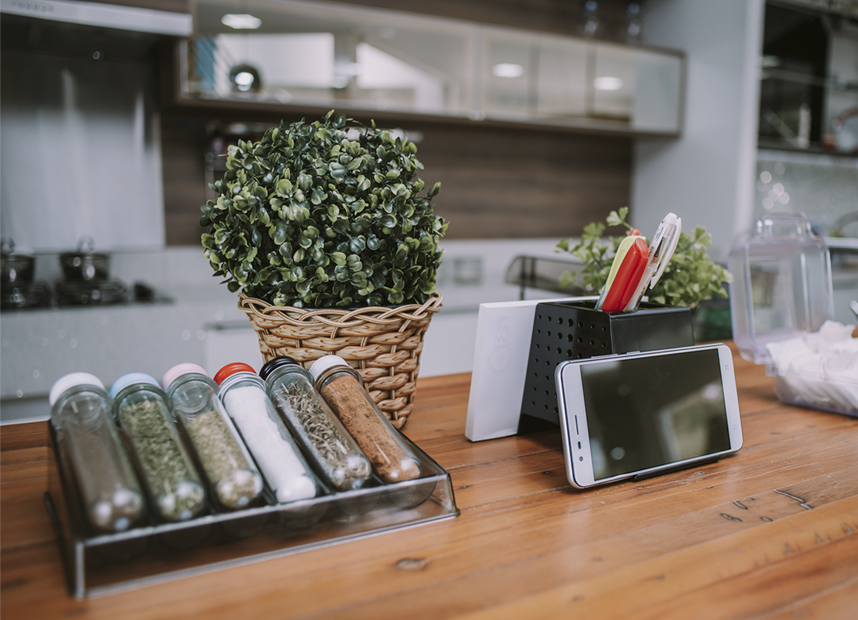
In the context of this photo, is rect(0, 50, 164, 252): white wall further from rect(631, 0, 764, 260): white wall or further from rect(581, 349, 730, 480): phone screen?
rect(631, 0, 764, 260): white wall

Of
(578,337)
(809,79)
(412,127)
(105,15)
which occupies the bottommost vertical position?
(578,337)

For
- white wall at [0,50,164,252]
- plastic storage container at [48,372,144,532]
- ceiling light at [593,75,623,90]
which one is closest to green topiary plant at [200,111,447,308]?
plastic storage container at [48,372,144,532]

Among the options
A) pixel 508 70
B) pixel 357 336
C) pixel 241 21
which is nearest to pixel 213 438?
pixel 357 336

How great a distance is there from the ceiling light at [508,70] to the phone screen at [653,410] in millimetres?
2285

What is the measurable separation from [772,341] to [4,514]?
3.49 ft

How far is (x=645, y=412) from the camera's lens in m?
0.66

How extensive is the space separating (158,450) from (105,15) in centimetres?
191

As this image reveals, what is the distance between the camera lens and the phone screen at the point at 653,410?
635 millimetres

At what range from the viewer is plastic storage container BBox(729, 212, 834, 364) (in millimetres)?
1035

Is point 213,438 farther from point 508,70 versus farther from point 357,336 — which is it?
point 508,70

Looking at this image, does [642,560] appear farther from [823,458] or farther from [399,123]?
[399,123]

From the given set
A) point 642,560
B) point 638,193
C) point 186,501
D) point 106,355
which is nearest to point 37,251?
point 106,355

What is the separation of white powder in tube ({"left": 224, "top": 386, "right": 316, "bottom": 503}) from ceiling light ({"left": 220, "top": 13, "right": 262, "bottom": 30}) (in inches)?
80.8

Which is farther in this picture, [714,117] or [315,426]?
[714,117]
